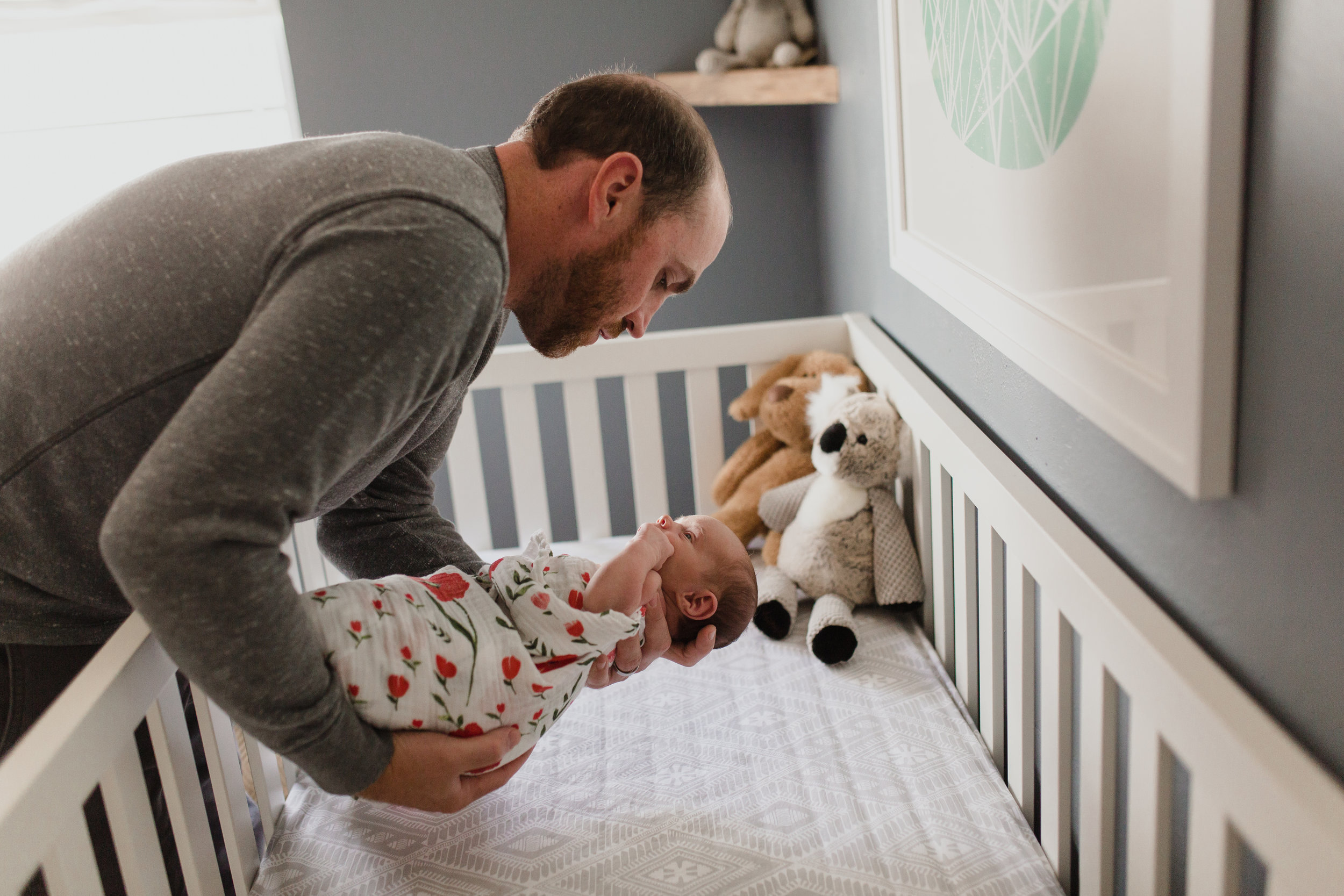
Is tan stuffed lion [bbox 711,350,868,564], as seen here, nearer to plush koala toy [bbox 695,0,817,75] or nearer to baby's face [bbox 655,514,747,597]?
baby's face [bbox 655,514,747,597]

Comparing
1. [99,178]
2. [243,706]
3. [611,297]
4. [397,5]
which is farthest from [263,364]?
[99,178]

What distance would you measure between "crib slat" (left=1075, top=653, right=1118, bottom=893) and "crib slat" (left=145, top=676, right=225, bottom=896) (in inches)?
33.7

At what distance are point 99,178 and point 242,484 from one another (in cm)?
211

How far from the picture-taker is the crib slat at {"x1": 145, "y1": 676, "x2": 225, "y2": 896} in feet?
3.21

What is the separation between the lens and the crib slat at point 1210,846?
717mm

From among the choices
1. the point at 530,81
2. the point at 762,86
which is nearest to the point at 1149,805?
the point at 762,86

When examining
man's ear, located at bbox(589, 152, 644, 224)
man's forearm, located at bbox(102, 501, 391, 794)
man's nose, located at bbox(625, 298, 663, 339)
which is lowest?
man's forearm, located at bbox(102, 501, 391, 794)

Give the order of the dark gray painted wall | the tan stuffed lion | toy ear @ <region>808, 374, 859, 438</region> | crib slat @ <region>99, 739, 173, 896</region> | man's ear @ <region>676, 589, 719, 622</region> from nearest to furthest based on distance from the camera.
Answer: the dark gray painted wall → crib slat @ <region>99, 739, 173, 896</region> → man's ear @ <region>676, 589, 719, 622</region> → toy ear @ <region>808, 374, 859, 438</region> → the tan stuffed lion

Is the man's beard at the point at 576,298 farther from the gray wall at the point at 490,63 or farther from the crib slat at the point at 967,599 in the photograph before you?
the gray wall at the point at 490,63

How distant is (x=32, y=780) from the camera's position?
692 millimetres

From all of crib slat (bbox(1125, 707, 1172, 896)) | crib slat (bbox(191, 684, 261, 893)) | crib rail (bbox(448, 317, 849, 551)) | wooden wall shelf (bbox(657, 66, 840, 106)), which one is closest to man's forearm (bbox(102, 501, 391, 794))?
crib slat (bbox(191, 684, 261, 893))

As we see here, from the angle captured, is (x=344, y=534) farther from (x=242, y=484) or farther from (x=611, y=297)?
(x=242, y=484)

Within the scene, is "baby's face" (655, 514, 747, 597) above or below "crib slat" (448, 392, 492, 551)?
above

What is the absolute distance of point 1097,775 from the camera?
950 millimetres
